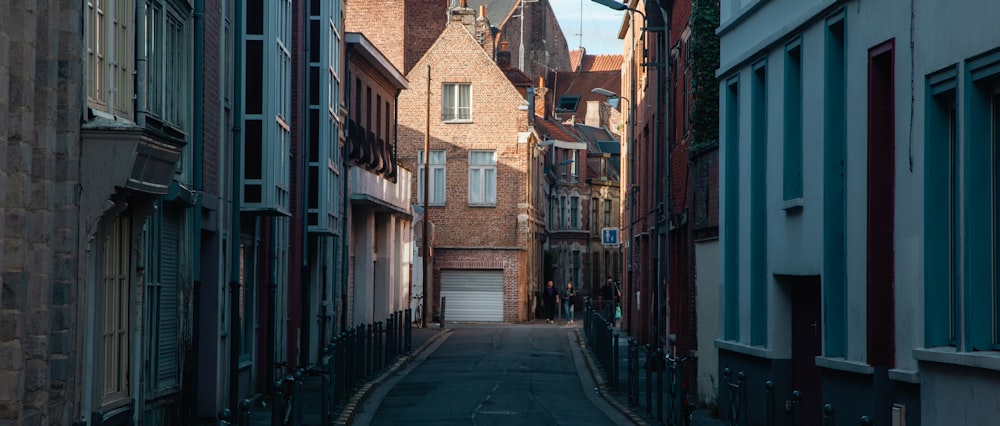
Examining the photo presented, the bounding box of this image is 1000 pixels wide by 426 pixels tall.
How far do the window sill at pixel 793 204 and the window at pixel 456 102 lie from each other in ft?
136

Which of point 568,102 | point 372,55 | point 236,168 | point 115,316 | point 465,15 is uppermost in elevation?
point 465,15

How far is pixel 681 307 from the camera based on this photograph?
2339 centimetres

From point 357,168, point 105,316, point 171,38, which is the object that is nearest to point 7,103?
point 105,316

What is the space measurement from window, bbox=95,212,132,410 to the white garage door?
139 feet

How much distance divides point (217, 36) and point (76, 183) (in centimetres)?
723

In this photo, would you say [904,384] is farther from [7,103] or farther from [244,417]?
[7,103]

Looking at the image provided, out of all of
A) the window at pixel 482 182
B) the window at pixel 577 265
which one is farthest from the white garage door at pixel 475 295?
the window at pixel 577 265

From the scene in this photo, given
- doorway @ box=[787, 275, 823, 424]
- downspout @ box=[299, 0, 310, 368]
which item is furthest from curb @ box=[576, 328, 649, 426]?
downspout @ box=[299, 0, 310, 368]

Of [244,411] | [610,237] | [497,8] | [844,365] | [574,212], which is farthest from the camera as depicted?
[497,8]

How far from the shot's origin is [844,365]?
12430 mm

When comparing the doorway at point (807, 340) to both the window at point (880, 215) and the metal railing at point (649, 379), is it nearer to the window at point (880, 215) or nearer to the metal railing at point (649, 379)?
the metal railing at point (649, 379)

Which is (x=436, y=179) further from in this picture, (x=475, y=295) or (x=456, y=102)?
(x=475, y=295)

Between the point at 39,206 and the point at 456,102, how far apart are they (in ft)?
152

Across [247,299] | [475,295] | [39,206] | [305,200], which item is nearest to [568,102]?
[475,295]
